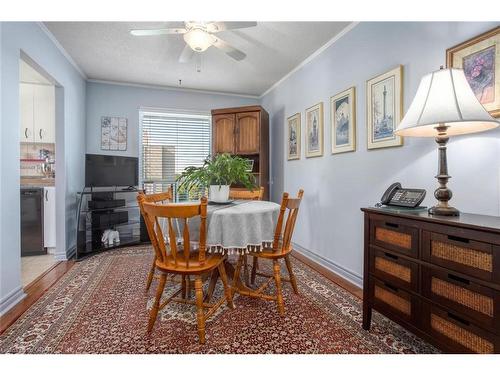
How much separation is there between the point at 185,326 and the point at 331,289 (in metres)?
1.36

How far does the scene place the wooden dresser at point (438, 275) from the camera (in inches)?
43.8

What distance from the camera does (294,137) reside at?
3.84m

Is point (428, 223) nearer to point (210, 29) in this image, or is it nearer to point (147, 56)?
point (210, 29)

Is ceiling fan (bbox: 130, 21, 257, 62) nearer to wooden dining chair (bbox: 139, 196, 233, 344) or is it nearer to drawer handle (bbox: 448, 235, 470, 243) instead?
wooden dining chair (bbox: 139, 196, 233, 344)

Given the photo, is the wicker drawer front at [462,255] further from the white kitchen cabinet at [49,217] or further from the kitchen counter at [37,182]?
the kitchen counter at [37,182]

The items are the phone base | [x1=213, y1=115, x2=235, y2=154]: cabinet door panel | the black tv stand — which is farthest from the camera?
[x1=213, y1=115, x2=235, y2=154]: cabinet door panel

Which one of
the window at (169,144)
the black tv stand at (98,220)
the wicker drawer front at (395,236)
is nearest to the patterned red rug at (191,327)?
the wicker drawer front at (395,236)

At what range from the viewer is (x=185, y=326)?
182 cm

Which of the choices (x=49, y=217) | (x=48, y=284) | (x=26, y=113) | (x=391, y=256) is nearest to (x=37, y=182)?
(x=49, y=217)

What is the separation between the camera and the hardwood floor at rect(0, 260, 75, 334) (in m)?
1.92

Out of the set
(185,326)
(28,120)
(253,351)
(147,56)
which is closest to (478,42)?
(253,351)

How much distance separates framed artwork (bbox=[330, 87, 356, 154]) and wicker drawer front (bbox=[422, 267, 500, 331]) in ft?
5.09

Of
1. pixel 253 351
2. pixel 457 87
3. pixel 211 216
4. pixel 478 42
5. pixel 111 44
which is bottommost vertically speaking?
pixel 253 351

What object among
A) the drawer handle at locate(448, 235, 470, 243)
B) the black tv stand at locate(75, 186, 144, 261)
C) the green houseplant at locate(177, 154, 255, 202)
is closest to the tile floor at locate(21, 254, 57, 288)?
the black tv stand at locate(75, 186, 144, 261)
